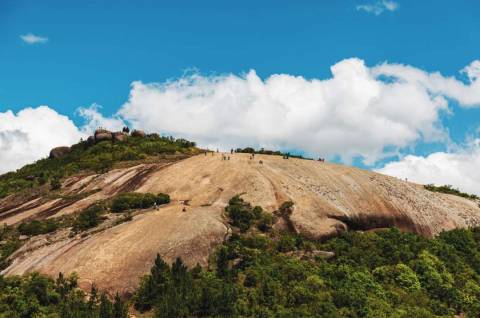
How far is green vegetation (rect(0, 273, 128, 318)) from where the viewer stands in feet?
113

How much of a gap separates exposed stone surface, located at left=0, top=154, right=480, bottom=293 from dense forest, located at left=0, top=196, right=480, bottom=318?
1.48 m

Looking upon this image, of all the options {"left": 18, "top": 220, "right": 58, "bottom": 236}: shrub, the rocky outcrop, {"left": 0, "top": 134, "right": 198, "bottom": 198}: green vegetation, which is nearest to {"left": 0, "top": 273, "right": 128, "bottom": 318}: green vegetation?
{"left": 18, "top": 220, "right": 58, "bottom": 236}: shrub

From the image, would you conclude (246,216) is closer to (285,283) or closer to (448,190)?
(285,283)

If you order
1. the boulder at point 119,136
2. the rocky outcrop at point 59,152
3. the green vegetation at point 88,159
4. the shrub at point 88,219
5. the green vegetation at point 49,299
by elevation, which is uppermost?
the boulder at point 119,136

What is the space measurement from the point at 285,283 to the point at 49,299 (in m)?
17.6

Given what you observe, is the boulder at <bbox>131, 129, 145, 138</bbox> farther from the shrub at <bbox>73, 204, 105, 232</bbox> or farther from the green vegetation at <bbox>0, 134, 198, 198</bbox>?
the shrub at <bbox>73, 204, 105, 232</bbox>

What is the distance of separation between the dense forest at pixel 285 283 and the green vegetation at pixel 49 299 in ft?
0.23

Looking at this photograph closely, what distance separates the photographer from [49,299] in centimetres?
3716

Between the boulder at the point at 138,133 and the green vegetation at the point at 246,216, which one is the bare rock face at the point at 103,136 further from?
the green vegetation at the point at 246,216

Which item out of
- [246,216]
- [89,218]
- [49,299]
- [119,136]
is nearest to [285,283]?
[246,216]

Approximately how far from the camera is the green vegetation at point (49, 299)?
34.4 metres

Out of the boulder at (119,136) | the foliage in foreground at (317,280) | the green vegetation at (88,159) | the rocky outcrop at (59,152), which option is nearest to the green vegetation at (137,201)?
the foliage in foreground at (317,280)

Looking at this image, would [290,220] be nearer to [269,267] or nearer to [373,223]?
[269,267]

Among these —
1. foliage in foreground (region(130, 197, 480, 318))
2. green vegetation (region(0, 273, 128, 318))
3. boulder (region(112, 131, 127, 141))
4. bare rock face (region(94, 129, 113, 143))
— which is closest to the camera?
green vegetation (region(0, 273, 128, 318))
